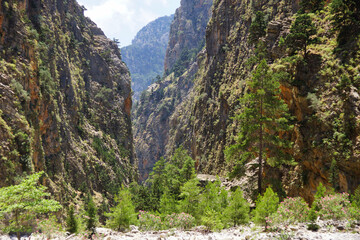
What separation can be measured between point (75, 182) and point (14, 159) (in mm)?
22346

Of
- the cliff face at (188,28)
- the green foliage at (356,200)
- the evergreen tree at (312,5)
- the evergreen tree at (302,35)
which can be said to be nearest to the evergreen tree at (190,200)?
the green foliage at (356,200)

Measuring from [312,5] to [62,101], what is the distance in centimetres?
4457

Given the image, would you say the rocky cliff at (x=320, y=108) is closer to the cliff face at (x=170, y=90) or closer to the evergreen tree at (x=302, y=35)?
the evergreen tree at (x=302, y=35)

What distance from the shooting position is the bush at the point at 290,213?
881 cm

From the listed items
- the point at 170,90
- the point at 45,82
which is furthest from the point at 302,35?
the point at 170,90

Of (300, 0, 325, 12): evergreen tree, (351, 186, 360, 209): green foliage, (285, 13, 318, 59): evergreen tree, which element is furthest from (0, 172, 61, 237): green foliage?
(300, 0, 325, 12): evergreen tree

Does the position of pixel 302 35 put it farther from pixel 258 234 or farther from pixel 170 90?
pixel 170 90

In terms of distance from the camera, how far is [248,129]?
1617cm

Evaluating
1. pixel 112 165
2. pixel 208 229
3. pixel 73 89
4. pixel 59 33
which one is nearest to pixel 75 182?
pixel 112 165

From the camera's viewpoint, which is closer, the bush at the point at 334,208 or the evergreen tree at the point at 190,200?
the bush at the point at 334,208

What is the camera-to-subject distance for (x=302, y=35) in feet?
66.3

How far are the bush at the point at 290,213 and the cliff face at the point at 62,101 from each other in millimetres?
21340

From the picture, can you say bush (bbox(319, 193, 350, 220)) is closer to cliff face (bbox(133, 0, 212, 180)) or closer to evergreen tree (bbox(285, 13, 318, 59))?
evergreen tree (bbox(285, 13, 318, 59))

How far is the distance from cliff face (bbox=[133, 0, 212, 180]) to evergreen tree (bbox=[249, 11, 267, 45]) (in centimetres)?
6923
